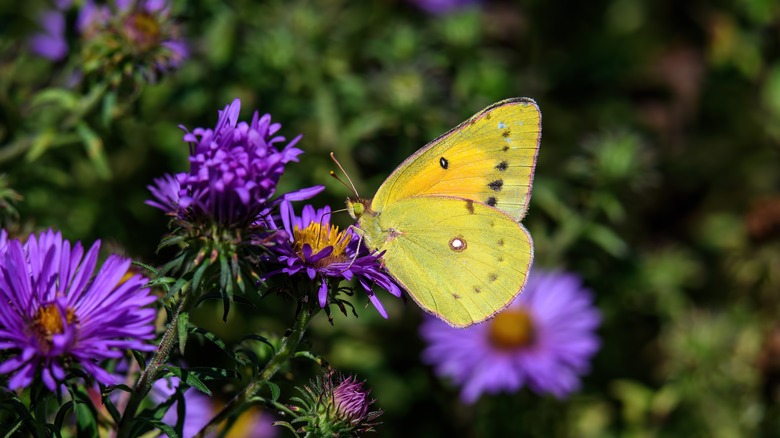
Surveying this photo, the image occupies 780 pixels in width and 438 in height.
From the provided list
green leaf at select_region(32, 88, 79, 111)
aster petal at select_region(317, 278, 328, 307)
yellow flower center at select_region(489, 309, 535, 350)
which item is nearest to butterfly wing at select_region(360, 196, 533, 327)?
aster petal at select_region(317, 278, 328, 307)

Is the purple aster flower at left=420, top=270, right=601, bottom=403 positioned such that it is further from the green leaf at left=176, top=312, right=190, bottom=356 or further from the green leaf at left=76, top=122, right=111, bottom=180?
the green leaf at left=176, top=312, right=190, bottom=356

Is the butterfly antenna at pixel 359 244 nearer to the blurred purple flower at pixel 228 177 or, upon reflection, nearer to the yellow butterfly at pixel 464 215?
the yellow butterfly at pixel 464 215

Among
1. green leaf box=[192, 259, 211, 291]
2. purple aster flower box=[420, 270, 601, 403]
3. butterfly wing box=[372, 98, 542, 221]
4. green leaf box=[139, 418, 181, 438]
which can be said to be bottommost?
purple aster flower box=[420, 270, 601, 403]

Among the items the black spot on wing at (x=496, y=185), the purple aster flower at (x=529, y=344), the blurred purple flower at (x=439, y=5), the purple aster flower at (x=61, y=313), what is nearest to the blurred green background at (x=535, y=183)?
the blurred purple flower at (x=439, y=5)

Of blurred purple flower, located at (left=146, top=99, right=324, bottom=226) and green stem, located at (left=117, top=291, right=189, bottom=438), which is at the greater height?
blurred purple flower, located at (left=146, top=99, right=324, bottom=226)

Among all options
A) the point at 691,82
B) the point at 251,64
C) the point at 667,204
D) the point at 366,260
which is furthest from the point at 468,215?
the point at 691,82

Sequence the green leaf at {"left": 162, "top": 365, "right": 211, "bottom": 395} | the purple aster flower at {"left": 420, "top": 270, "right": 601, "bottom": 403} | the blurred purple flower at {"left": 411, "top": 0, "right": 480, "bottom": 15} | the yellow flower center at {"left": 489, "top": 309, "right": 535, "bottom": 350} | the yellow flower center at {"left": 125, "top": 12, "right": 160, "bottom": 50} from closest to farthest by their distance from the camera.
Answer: the green leaf at {"left": 162, "top": 365, "right": 211, "bottom": 395}, the yellow flower center at {"left": 125, "top": 12, "right": 160, "bottom": 50}, the purple aster flower at {"left": 420, "top": 270, "right": 601, "bottom": 403}, the yellow flower center at {"left": 489, "top": 309, "right": 535, "bottom": 350}, the blurred purple flower at {"left": 411, "top": 0, "right": 480, "bottom": 15}

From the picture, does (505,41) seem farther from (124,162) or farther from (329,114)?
(124,162)
